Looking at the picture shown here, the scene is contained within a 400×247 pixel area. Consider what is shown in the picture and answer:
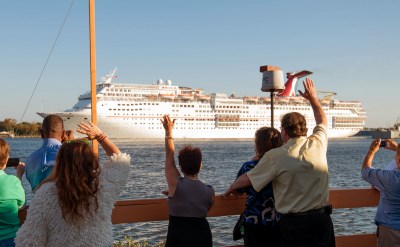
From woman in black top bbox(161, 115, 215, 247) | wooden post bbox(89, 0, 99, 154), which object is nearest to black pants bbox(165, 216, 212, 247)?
woman in black top bbox(161, 115, 215, 247)

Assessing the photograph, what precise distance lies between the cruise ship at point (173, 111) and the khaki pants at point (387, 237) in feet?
203

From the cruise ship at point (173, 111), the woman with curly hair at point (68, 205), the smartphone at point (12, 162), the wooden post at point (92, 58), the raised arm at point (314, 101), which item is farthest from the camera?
the cruise ship at point (173, 111)

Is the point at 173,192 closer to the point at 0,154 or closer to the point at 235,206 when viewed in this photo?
the point at 235,206

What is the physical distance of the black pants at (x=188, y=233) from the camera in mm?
2930

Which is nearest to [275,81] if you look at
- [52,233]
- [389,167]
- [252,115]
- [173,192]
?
[389,167]

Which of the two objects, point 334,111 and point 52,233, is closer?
point 52,233

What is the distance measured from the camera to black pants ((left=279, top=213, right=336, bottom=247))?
2.96m

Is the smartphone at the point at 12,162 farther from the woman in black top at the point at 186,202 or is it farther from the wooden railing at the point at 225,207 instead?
the woman in black top at the point at 186,202

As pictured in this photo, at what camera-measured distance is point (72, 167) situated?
213 centimetres

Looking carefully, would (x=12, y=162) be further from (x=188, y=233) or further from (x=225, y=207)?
(x=225, y=207)

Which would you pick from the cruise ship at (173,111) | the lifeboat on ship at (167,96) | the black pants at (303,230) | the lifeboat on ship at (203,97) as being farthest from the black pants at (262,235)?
the lifeboat on ship at (203,97)

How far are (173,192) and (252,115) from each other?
7388cm

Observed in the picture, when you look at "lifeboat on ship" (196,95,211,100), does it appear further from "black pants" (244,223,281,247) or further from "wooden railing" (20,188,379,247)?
"black pants" (244,223,281,247)

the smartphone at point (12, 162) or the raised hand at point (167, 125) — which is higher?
the raised hand at point (167, 125)
